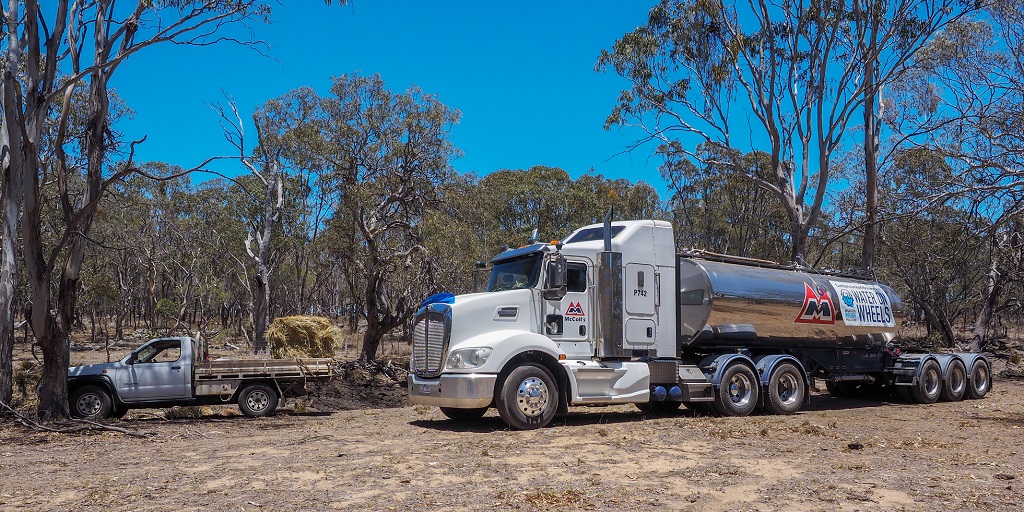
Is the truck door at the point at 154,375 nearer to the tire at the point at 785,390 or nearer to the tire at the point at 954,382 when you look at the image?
the tire at the point at 785,390

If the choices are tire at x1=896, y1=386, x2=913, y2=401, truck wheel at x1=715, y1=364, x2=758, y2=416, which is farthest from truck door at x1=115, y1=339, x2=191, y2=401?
tire at x1=896, y1=386, x2=913, y2=401

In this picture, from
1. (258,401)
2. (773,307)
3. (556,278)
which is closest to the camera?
(556,278)

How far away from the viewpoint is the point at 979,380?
18938 mm

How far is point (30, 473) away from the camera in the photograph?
891 centimetres

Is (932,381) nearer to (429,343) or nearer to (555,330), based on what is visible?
(555,330)

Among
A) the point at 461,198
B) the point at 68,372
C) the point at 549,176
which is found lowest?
the point at 68,372

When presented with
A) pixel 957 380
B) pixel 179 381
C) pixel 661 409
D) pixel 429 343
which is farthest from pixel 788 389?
pixel 179 381

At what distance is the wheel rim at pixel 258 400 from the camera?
642 inches

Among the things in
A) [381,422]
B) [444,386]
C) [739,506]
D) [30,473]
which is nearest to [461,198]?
[381,422]

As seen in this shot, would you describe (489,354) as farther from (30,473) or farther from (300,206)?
(300,206)

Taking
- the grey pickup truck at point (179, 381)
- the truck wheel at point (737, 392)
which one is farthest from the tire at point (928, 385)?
the grey pickup truck at point (179, 381)

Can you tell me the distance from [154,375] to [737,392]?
1129cm

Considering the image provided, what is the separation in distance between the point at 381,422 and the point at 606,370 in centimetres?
447

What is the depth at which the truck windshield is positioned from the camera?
42.3 ft
